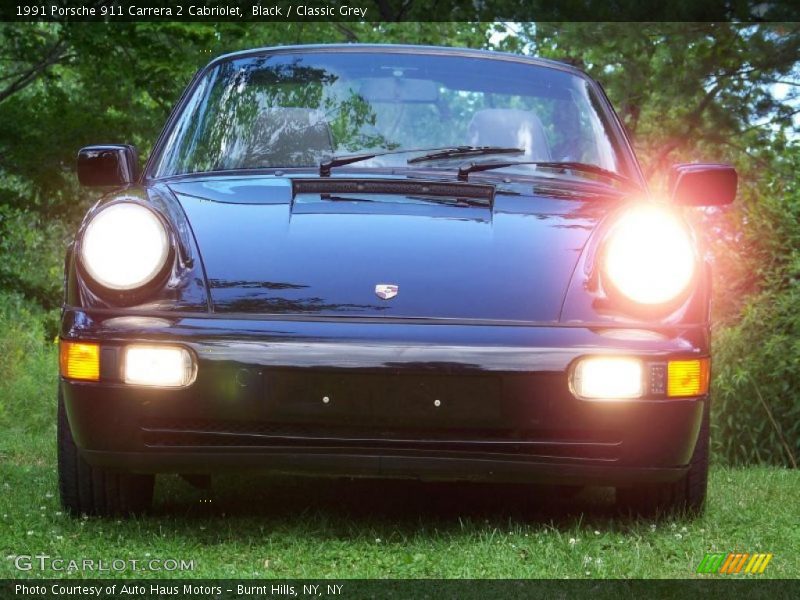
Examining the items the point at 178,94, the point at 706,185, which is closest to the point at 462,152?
the point at 706,185

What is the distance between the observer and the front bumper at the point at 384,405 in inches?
126

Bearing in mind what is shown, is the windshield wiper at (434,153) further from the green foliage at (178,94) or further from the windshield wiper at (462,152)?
the green foliage at (178,94)

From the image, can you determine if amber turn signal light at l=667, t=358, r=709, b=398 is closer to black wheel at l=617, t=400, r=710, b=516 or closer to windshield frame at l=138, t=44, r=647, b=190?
black wheel at l=617, t=400, r=710, b=516

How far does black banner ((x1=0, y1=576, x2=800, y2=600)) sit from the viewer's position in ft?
9.45

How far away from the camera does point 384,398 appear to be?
3.23 meters

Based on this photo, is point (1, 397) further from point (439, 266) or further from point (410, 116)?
point (439, 266)

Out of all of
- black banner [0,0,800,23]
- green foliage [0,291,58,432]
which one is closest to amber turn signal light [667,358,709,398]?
green foliage [0,291,58,432]

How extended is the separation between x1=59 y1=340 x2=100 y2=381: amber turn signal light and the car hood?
0.36m

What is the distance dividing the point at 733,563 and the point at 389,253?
4.00 ft

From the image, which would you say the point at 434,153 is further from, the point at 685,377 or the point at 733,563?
the point at 733,563

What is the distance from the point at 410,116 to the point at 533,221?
3.18 feet

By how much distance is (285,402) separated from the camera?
3.24 metres

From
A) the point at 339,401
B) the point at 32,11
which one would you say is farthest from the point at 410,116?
the point at 32,11

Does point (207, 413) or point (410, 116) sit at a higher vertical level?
point (410, 116)
